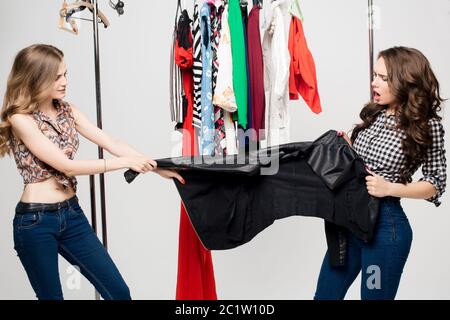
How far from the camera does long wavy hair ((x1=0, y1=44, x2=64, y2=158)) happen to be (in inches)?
95.5

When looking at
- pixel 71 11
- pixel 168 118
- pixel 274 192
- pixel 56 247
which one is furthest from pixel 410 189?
pixel 168 118

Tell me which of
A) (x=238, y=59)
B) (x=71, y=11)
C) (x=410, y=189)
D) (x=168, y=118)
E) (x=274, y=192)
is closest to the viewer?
(x=410, y=189)

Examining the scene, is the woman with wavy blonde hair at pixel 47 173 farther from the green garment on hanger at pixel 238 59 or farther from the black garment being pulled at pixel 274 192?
the green garment on hanger at pixel 238 59

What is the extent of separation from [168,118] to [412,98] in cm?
206

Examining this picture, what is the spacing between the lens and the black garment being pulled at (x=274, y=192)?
101 inches

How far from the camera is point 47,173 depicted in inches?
97.3

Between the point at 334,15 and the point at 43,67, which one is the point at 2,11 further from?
the point at 334,15

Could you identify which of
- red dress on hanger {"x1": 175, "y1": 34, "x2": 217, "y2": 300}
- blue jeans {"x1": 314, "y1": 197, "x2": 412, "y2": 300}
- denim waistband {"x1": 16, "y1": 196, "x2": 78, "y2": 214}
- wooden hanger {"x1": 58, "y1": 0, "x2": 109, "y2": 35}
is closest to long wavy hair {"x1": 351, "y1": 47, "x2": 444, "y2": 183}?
blue jeans {"x1": 314, "y1": 197, "x2": 412, "y2": 300}

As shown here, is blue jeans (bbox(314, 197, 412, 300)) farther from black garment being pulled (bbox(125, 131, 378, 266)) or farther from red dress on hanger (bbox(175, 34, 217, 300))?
red dress on hanger (bbox(175, 34, 217, 300))

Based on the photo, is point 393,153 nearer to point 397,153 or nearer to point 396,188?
point 397,153

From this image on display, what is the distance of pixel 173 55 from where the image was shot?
10.0ft

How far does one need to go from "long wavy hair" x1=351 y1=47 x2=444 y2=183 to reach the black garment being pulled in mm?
246
